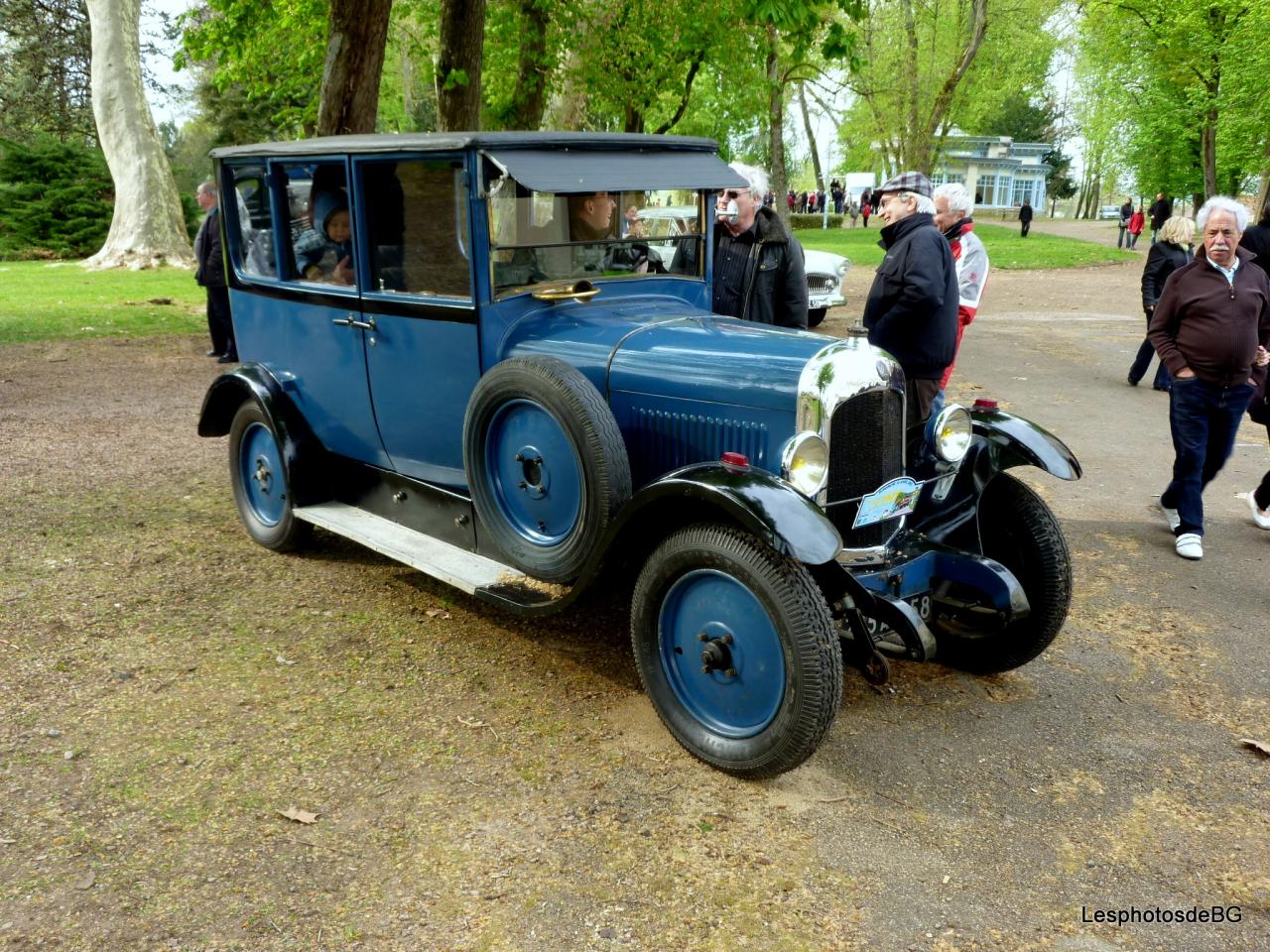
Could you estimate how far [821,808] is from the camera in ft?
10.5

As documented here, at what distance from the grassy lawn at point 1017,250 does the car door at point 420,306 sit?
65.5ft

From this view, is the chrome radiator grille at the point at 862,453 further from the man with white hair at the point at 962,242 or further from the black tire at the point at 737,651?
the man with white hair at the point at 962,242

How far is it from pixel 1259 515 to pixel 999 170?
72.6 meters

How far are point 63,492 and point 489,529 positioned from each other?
3792 millimetres

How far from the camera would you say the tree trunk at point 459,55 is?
10.1m

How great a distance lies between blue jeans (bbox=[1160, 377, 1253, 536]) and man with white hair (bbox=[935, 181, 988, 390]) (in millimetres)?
1213

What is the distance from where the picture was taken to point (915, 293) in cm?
475

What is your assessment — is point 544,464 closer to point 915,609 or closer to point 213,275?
point 915,609

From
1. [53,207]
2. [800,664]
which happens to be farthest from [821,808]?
[53,207]

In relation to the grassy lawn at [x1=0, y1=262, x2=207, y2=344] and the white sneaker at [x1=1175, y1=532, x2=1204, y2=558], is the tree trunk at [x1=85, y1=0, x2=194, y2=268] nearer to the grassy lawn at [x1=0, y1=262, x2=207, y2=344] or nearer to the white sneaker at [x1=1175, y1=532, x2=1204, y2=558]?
the grassy lawn at [x1=0, y1=262, x2=207, y2=344]

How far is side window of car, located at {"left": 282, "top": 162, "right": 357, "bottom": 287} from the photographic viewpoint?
15.0 feet

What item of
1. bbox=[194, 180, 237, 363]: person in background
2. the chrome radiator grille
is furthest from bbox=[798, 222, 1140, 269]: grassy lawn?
the chrome radiator grille

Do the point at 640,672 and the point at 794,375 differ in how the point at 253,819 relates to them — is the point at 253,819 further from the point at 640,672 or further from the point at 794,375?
the point at 794,375

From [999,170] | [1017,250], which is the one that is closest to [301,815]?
[1017,250]
